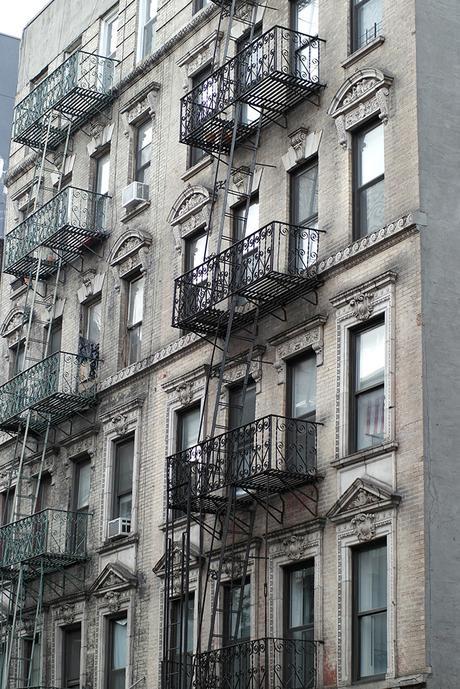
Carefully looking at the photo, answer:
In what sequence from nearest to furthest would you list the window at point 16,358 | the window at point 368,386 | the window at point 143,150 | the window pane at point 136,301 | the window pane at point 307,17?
the window at point 368,386 < the window pane at point 307,17 < the window pane at point 136,301 < the window at point 143,150 < the window at point 16,358

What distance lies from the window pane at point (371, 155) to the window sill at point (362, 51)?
1445 millimetres

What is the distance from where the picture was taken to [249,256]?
27219 mm

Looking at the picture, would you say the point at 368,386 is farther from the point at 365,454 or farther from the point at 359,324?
the point at 365,454

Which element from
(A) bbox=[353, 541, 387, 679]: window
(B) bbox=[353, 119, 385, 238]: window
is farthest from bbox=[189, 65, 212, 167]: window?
(A) bbox=[353, 541, 387, 679]: window

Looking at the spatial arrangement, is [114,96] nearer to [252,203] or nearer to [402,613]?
[252,203]

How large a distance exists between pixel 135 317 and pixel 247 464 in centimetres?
786

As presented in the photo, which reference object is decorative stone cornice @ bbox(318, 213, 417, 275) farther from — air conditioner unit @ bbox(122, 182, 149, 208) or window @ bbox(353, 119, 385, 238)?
air conditioner unit @ bbox(122, 182, 149, 208)

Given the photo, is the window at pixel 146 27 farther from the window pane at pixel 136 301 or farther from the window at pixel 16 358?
the window at pixel 16 358

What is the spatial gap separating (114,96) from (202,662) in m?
15.8

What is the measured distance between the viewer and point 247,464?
26.1m

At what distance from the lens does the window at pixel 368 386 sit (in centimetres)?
2442

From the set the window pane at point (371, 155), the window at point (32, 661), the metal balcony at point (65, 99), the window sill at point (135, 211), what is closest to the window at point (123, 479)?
the window at point (32, 661)

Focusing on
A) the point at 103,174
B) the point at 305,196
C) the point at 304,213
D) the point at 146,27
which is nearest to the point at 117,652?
the point at 304,213

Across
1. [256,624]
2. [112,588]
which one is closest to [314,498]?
[256,624]
